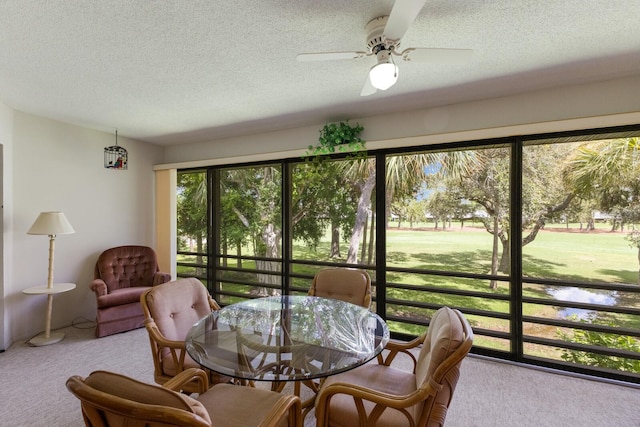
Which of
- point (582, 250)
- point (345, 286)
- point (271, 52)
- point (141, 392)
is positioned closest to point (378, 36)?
point (271, 52)

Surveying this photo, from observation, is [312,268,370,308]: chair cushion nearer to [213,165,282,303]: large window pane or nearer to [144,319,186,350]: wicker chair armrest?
[144,319,186,350]: wicker chair armrest

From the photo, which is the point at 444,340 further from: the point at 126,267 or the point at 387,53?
the point at 126,267

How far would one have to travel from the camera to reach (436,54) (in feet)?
5.74

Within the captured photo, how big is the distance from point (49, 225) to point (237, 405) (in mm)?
3162

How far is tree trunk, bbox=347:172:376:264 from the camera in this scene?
12.7 ft

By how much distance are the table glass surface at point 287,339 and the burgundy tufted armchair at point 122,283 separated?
1931 mm

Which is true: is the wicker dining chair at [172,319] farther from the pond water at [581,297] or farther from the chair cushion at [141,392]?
the pond water at [581,297]

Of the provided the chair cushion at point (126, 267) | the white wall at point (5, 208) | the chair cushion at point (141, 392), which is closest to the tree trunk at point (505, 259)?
the chair cushion at point (141, 392)

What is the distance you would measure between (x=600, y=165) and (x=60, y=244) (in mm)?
5983

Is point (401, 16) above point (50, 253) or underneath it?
above

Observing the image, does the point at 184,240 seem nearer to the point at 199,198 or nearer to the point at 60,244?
the point at 199,198

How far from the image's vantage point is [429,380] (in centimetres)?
130

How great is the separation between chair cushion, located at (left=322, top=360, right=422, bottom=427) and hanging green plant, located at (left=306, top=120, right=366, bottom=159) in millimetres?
2332

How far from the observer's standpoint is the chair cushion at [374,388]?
1.41 meters
